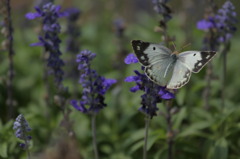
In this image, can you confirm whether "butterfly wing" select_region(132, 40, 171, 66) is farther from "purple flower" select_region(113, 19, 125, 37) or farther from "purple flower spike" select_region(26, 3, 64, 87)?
"purple flower" select_region(113, 19, 125, 37)

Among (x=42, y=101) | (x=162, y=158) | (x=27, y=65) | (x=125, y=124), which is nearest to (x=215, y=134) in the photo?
(x=162, y=158)

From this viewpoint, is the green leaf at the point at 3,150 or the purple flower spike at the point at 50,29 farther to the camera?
the purple flower spike at the point at 50,29

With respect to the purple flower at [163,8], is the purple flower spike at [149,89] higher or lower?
lower

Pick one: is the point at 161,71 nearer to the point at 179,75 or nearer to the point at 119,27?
the point at 179,75

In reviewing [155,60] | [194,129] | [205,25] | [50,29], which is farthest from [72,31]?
[155,60]

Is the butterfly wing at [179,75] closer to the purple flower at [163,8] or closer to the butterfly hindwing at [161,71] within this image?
the butterfly hindwing at [161,71]

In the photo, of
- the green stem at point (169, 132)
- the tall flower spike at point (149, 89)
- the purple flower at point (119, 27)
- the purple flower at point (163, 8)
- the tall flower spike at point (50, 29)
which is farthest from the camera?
the purple flower at point (119, 27)

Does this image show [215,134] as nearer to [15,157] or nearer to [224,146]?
[224,146]

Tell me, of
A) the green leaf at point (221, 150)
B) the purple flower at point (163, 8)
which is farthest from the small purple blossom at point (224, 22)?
the green leaf at point (221, 150)
